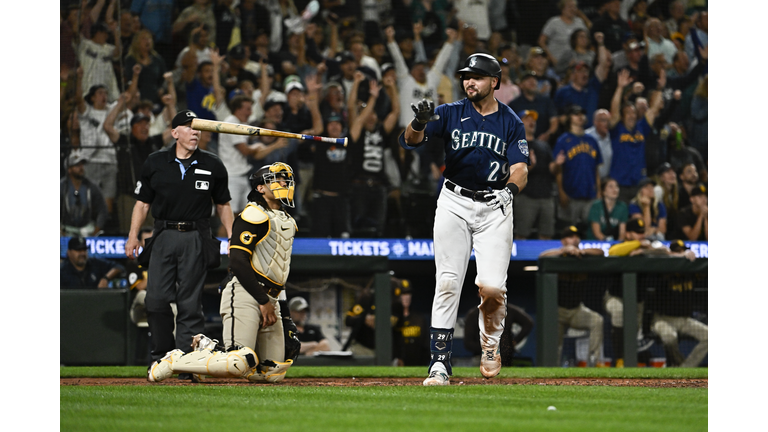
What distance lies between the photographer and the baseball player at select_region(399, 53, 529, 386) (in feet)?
17.1

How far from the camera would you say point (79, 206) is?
1027 cm

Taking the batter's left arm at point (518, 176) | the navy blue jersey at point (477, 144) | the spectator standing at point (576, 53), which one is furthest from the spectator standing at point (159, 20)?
the batter's left arm at point (518, 176)

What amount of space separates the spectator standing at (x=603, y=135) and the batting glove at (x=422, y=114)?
7.23 m

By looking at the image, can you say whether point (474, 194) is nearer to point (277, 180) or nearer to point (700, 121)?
point (277, 180)

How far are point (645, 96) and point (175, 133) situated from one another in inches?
317

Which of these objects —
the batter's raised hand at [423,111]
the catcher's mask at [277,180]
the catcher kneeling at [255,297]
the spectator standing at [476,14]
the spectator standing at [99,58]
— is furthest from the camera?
the spectator standing at [476,14]

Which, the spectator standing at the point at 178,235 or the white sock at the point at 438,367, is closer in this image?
the white sock at the point at 438,367

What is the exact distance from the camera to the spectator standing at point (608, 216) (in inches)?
440

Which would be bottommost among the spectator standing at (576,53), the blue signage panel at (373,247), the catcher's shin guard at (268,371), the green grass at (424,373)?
the green grass at (424,373)

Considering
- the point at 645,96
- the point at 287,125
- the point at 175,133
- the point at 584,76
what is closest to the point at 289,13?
the point at 287,125

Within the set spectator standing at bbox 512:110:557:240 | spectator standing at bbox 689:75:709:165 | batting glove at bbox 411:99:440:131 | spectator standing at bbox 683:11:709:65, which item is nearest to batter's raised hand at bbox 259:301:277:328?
batting glove at bbox 411:99:440:131

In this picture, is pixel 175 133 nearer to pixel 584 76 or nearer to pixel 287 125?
pixel 287 125

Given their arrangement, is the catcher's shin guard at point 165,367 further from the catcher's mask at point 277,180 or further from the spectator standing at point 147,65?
the spectator standing at point 147,65

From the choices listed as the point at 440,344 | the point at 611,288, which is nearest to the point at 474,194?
the point at 440,344
